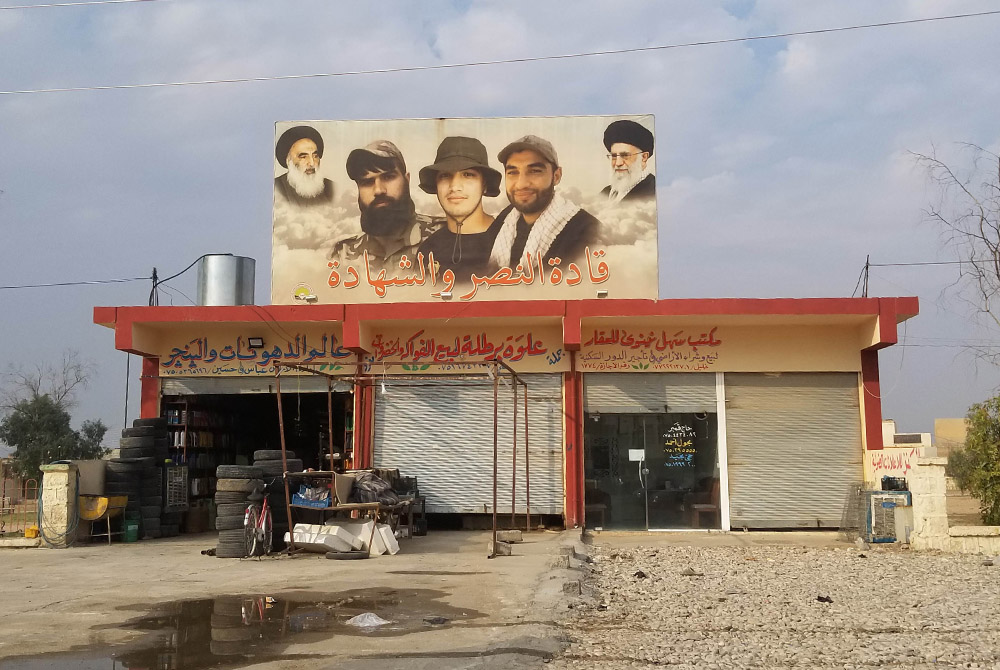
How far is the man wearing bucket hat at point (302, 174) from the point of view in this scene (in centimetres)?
1823

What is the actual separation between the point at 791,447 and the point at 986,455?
316 cm

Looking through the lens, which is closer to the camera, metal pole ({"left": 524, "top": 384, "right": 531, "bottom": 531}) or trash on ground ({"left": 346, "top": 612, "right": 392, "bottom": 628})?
trash on ground ({"left": 346, "top": 612, "right": 392, "bottom": 628})

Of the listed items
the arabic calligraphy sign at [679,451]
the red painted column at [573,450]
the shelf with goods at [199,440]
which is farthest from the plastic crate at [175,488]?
the arabic calligraphy sign at [679,451]

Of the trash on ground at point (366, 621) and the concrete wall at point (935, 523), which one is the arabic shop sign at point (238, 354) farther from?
the concrete wall at point (935, 523)

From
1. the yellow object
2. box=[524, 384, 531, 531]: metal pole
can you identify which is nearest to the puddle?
the yellow object

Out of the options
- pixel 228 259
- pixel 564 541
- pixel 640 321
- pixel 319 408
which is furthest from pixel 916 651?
pixel 319 408

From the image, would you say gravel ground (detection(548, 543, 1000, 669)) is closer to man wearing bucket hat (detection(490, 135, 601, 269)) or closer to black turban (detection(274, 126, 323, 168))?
man wearing bucket hat (detection(490, 135, 601, 269))

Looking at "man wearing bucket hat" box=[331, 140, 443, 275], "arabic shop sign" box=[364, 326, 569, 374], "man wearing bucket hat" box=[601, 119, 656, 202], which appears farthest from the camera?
"man wearing bucket hat" box=[331, 140, 443, 275]

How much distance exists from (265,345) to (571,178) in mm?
6745

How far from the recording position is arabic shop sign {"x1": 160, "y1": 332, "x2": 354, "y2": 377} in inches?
675

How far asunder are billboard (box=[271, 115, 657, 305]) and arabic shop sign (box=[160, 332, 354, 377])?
0.94 meters

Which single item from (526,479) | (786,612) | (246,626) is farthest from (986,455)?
(246,626)

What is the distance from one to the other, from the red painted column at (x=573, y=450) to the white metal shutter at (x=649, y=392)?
0.20 meters

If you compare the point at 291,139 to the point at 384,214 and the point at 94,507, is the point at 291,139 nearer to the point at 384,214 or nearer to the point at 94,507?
the point at 384,214
